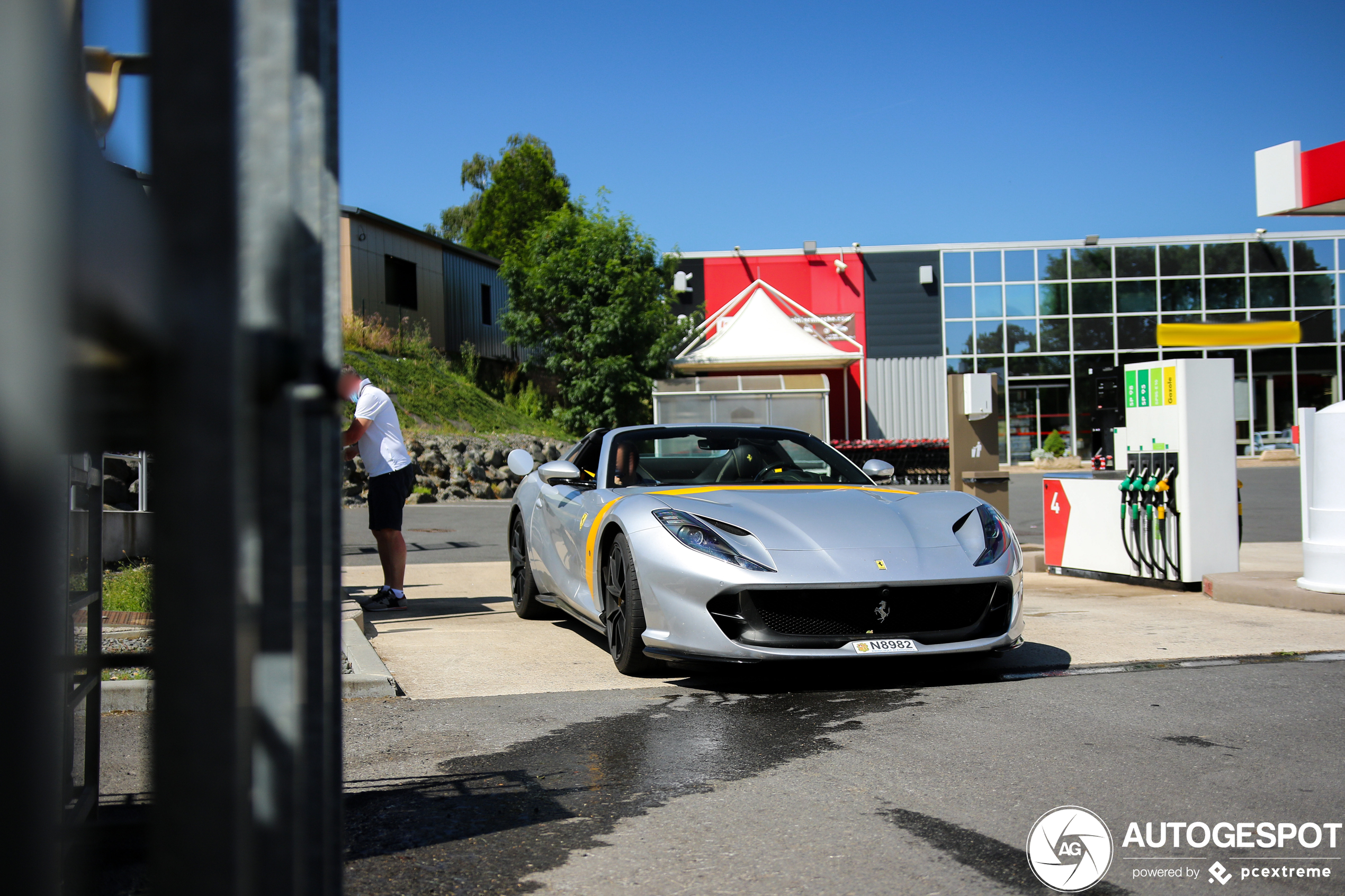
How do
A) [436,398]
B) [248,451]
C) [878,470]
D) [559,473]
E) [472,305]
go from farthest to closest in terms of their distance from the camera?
1. [472,305]
2. [436,398]
3. [878,470]
4. [559,473]
5. [248,451]

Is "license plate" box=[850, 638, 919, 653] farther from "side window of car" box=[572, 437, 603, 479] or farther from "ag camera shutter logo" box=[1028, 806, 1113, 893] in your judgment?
"side window of car" box=[572, 437, 603, 479]

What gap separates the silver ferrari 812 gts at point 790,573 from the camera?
448 cm

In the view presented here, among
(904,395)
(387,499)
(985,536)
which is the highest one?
(904,395)

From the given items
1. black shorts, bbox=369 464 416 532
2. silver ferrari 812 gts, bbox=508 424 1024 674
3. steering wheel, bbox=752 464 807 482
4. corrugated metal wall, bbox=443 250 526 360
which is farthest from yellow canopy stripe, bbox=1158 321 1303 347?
silver ferrari 812 gts, bbox=508 424 1024 674

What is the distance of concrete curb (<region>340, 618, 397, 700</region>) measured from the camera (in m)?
4.53

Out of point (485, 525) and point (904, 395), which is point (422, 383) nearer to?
point (485, 525)

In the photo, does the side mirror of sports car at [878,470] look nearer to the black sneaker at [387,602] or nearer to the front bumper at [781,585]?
the front bumper at [781,585]

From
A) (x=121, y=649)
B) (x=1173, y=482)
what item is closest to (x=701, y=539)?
(x=121, y=649)

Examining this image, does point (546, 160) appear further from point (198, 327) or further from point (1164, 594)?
point (198, 327)

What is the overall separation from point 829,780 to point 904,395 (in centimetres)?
3087

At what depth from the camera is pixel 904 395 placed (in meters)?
33.4

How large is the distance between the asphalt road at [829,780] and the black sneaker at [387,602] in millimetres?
2874

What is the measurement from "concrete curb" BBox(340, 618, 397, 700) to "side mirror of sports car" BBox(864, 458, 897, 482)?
2.83 m

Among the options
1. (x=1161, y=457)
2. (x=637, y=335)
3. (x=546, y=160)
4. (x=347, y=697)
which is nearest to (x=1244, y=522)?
(x=1161, y=457)
